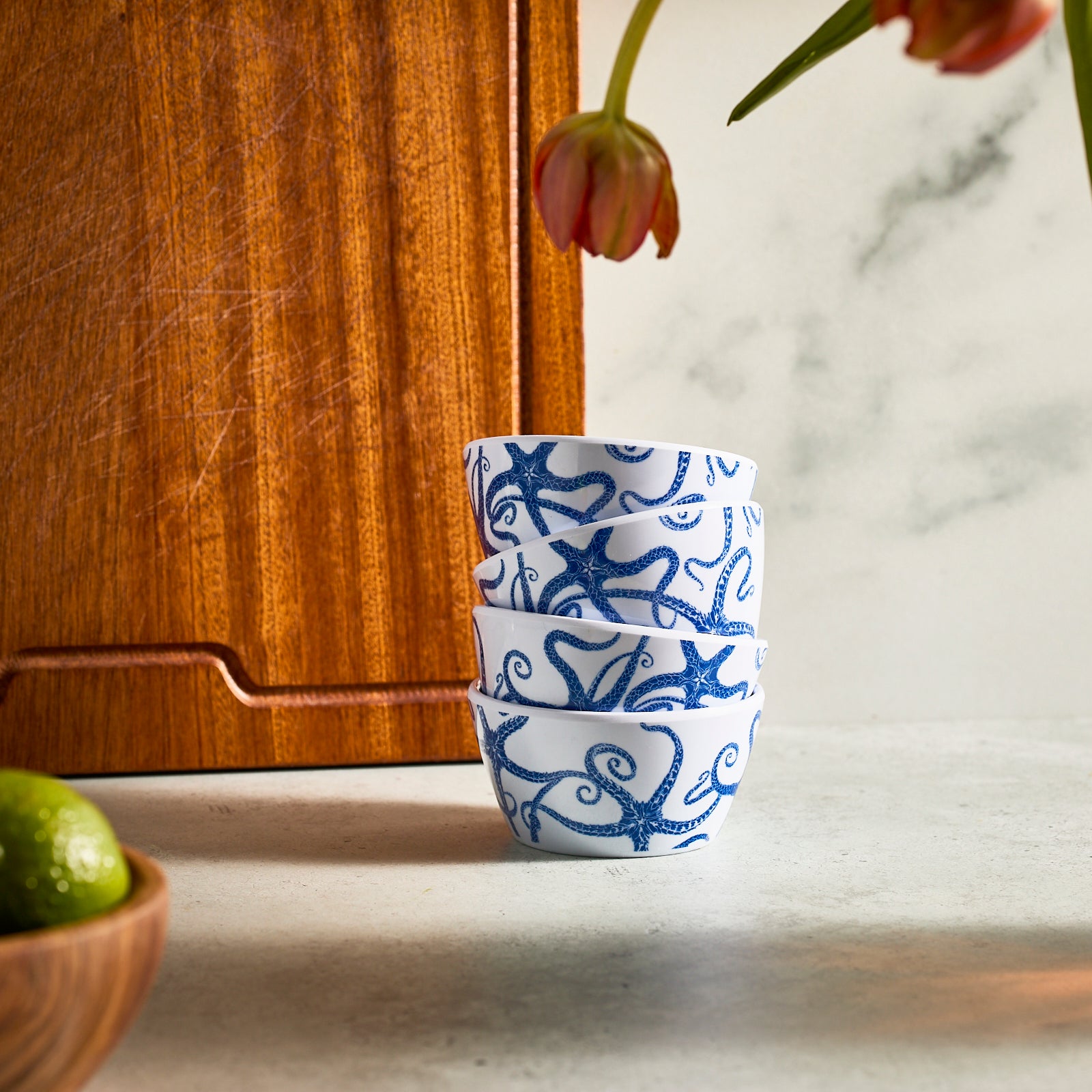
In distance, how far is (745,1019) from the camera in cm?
46

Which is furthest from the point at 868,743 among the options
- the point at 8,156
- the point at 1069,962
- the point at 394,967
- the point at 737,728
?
the point at 8,156

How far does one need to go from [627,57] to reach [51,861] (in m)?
0.33

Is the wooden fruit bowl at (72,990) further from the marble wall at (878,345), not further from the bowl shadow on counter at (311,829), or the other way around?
the marble wall at (878,345)

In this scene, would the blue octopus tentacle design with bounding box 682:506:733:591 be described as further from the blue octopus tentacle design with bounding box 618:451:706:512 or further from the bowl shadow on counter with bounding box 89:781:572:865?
the bowl shadow on counter with bounding box 89:781:572:865

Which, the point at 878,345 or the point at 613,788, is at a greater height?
the point at 878,345

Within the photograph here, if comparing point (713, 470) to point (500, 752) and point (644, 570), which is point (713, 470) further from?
point (500, 752)

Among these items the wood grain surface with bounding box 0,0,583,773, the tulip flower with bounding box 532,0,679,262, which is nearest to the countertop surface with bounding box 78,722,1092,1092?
the wood grain surface with bounding box 0,0,583,773

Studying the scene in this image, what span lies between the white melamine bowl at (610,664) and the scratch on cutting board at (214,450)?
0.36m

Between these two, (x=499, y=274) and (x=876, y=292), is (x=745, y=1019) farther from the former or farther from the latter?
(x=876, y=292)

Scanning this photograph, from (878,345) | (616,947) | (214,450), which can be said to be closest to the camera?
(616,947)

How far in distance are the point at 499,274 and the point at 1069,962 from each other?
2.12 feet

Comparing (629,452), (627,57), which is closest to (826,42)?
(627,57)

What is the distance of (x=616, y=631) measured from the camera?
629 millimetres

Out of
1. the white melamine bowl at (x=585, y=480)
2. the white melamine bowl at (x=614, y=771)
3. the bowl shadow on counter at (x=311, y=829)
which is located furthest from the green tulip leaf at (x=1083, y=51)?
the bowl shadow on counter at (x=311, y=829)
